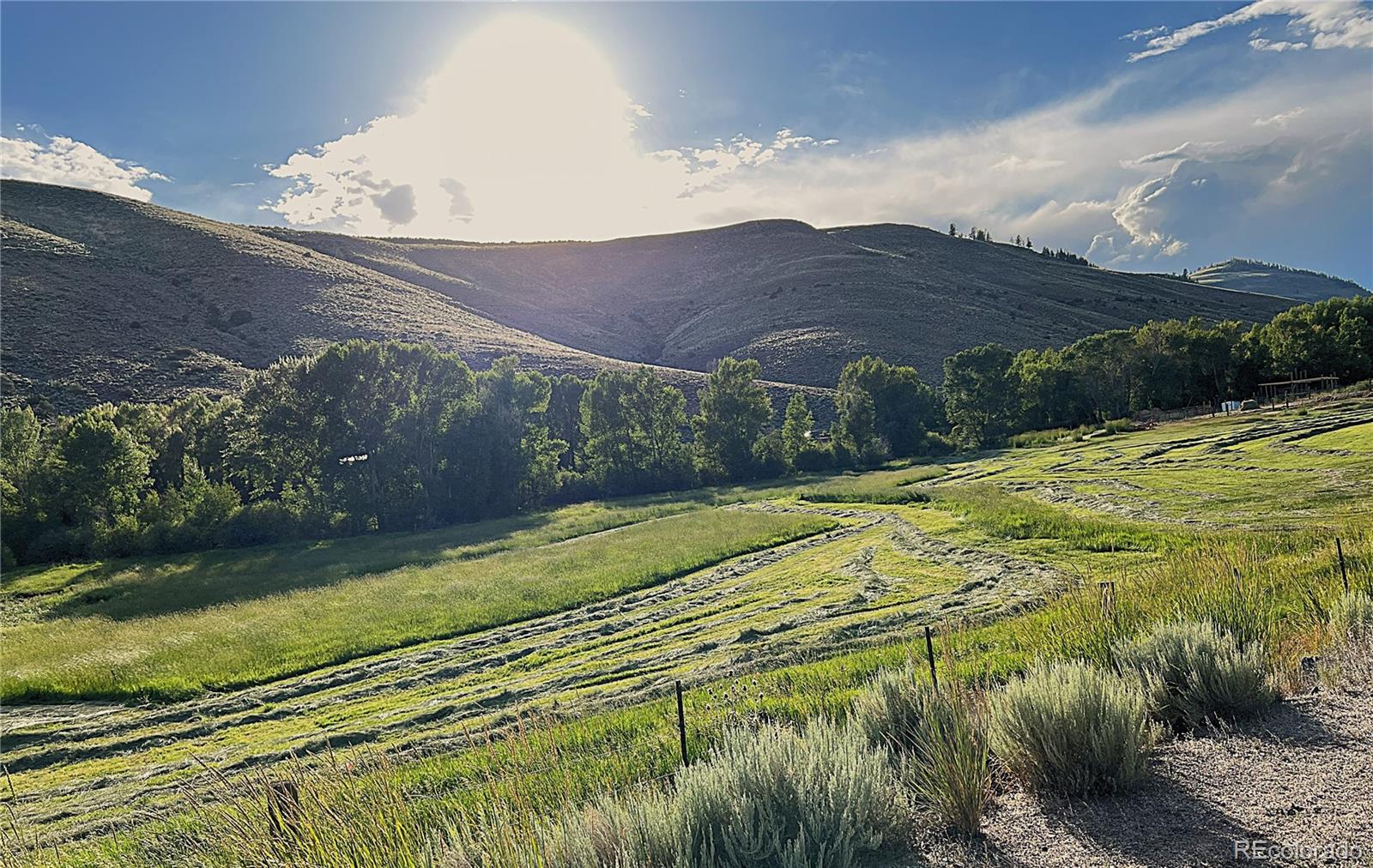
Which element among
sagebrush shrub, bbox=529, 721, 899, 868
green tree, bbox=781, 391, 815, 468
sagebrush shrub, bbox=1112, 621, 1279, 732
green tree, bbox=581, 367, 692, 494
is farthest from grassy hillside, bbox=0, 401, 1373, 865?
green tree, bbox=781, 391, 815, 468

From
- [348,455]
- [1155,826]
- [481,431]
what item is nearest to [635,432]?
[481,431]

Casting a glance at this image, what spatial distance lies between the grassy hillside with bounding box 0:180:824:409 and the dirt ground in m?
83.5

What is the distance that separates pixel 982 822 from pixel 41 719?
2177 centimetres

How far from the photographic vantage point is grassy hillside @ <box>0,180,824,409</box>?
70250 mm

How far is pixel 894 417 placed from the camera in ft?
259

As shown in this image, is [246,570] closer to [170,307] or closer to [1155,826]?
[1155,826]

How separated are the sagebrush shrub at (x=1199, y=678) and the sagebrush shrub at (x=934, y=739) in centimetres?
173

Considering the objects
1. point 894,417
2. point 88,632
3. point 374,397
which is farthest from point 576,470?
point 88,632

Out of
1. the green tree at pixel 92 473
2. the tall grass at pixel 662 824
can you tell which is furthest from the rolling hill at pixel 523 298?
the tall grass at pixel 662 824

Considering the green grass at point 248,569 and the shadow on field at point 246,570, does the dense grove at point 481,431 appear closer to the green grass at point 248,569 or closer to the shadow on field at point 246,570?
the green grass at point 248,569

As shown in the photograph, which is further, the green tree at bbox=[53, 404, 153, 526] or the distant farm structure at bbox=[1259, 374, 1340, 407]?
the distant farm structure at bbox=[1259, 374, 1340, 407]

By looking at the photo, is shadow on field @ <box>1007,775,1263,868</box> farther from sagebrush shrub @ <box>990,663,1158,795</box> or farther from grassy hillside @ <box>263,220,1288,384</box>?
grassy hillside @ <box>263,220,1288,384</box>

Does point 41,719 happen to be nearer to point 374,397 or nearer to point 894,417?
point 374,397

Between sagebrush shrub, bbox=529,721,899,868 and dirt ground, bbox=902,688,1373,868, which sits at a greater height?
sagebrush shrub, bbox=529,721,899,868
